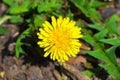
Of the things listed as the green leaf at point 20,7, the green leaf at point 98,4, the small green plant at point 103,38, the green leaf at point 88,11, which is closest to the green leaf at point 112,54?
the small green plant at point 103,38

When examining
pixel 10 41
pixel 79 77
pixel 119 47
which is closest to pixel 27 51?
pixel 10 41

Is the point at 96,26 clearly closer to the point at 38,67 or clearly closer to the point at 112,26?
the point at 112,26

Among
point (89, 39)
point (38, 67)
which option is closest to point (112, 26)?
point (89, 39)

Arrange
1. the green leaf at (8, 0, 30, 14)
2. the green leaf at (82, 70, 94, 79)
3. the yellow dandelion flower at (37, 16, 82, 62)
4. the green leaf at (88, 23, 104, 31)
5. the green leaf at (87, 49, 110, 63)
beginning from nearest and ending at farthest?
the yellow dandelion flower at (37, 16, 82, 62) < the green leaf at (87, 49, 110, 63) < the green leaf at (82, 70, 94, 79) < the green leaf at (88, 23, 104, 31) < the green leaf at (8, 0, 30, 14)

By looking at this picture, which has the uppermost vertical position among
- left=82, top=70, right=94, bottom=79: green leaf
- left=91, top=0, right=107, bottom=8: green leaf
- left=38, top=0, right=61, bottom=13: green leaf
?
left=38, top=0, right=61, bottom=13: green leaf

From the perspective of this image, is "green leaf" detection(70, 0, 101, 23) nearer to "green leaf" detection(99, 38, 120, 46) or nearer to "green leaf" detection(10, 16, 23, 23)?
"green leaf" detection(99, 38, 120, 46)

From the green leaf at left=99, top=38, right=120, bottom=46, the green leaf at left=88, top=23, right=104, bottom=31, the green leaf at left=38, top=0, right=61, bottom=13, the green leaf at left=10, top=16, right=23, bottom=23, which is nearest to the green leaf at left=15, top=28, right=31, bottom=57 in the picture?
the green leaf at left=38, top=0, right=61, bottom=13

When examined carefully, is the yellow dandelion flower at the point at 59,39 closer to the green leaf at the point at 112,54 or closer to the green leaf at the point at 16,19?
the green leaf at the point at 112,54
